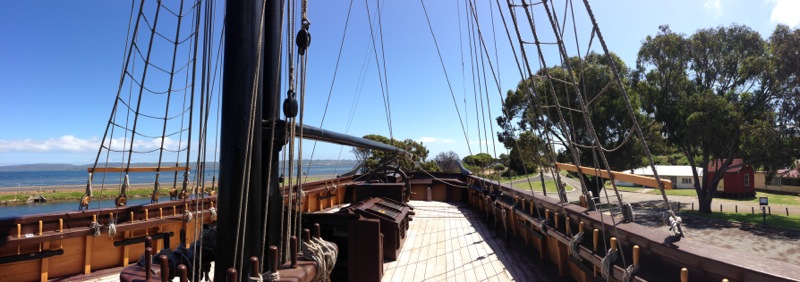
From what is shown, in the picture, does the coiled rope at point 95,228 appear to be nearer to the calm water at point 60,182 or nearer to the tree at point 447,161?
the calm water at point 60,182

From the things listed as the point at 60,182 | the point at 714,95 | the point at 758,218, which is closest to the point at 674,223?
the point at 714,95

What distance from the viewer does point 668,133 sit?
2167 centimetres

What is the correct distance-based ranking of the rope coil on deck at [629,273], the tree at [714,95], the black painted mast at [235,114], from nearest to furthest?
the rope coil on deck at [629,273]
the black painted mast at [235,114]
the tree at [714,95]

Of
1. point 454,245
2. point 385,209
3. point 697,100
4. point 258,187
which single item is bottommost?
point 454,245

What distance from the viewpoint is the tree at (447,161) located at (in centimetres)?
3085

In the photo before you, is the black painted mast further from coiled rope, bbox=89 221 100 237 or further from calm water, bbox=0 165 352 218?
coiled rope, bbox=89 221 100 237

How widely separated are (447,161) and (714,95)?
18823 mm

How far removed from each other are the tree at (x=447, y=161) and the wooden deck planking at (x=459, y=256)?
23.2 m

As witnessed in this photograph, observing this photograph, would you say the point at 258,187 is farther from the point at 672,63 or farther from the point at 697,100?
the point at 672,63

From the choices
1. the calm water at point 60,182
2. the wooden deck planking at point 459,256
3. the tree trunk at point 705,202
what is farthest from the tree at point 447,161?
the wooden deck planking at point 459,256

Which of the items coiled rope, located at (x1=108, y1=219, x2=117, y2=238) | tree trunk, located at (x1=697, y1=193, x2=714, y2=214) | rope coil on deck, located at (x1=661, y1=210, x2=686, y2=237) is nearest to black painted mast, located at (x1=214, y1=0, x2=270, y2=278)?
rope coil on deck, located at (x1=661, y1=210, x2=686, y2=237)

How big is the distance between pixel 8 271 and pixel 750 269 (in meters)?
5.95

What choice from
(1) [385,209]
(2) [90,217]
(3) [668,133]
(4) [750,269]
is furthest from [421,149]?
(4) [750,269]

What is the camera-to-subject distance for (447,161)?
33.5 meters
